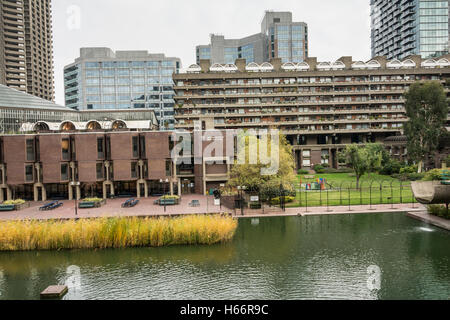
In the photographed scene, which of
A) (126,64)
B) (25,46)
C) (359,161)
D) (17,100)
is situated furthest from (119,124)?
(25,46)

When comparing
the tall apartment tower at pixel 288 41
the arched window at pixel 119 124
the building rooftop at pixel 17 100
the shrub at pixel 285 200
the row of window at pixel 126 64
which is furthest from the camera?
the tall apartment tower at pixel 288 41

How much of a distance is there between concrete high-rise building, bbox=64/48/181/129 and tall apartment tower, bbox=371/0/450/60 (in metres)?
94.3

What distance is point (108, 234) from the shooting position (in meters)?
28.3

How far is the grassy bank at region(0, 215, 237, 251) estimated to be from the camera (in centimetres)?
2823

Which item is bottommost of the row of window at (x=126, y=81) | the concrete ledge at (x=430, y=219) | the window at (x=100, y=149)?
the concrete ledge at (x=430, y=219)

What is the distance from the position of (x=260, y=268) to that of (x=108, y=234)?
43.1 ft

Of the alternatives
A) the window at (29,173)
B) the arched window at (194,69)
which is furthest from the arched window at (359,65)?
the window at (29,173)

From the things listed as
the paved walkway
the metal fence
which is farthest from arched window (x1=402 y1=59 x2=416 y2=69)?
the paved walkway

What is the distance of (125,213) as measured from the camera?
134 feet

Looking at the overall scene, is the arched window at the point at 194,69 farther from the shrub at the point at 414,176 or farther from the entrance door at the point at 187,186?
the shrub at the point at 414,176

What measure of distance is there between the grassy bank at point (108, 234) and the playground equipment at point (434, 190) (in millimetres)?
20840

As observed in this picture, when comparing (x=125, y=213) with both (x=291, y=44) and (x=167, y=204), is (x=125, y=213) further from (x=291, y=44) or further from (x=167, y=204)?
(x=291, y=44)

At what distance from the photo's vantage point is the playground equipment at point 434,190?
1320 inches
